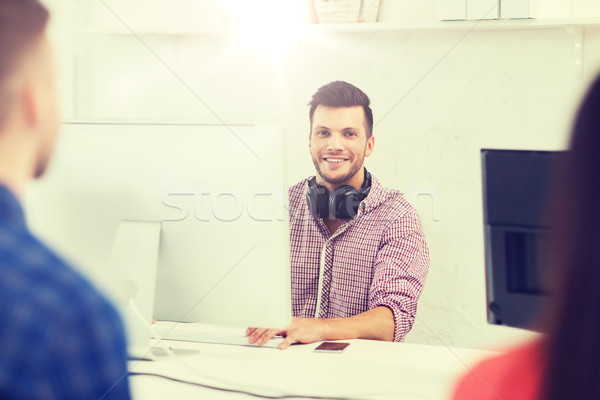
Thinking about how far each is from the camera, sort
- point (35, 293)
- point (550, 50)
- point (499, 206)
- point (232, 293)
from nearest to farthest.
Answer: point (35, 293) < point (499, 206) < point (232, 293) < point (550, 50)

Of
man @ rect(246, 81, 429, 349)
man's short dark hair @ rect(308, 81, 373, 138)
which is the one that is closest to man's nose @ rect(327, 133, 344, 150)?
man @ rect(246, 81, 429, 349)

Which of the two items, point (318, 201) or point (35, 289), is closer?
point (35, 289)

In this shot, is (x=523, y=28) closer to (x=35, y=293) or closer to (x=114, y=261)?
(x=114, y=261)

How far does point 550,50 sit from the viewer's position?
7.00 ft

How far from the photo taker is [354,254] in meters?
1.84

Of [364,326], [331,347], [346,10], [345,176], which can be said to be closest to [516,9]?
[346,10]

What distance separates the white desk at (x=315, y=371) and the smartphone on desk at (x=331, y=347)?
0.06ft

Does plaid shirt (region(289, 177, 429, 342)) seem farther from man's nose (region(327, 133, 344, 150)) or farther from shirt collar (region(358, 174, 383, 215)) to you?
man's nose (region(327, 133, 344, 150))

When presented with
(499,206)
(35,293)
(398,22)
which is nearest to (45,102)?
(35,293)

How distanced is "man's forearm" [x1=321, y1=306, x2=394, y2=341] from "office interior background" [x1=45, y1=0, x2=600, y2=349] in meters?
0.83

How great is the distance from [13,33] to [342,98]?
1712 mm

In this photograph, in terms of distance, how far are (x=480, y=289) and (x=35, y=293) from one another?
2094 millimetres

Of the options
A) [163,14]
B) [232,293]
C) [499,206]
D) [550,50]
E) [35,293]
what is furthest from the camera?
[163,14]

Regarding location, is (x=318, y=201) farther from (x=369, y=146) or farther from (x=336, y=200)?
(x=369, y=146)
